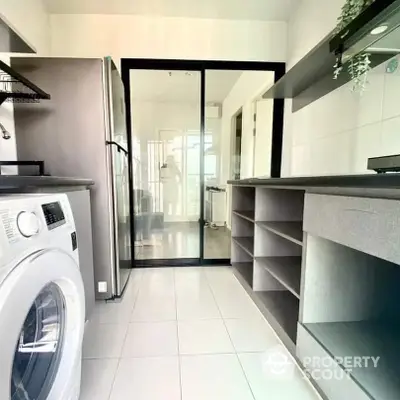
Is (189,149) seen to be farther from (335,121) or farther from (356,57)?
(356,57)

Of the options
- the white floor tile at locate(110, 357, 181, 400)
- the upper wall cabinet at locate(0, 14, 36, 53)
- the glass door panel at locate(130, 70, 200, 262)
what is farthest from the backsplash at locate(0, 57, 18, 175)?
the white floor tile at locate(110, 357, 181, 400)

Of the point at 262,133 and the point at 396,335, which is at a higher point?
the point at 262,133

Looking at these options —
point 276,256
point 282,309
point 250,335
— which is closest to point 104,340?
point 250,335

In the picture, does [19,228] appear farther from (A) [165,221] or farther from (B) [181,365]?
(A) [165,221]

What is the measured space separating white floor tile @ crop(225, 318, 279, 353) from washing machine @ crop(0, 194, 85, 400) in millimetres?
910

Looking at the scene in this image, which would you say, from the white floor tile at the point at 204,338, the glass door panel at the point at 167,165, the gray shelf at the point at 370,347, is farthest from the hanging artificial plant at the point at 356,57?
the glass door panel at the point at 167,165

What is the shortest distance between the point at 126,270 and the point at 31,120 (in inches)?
56.4

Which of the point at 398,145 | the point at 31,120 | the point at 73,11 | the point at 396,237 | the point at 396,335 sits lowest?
the point at 396,335

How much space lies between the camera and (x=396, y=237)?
2.19ft

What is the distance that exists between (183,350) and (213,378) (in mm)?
258

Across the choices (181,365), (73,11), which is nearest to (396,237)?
(181,365)

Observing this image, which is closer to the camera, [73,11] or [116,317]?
[116,317]

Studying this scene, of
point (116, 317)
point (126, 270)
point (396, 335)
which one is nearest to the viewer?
point (396, 335)

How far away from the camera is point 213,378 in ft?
4.01
